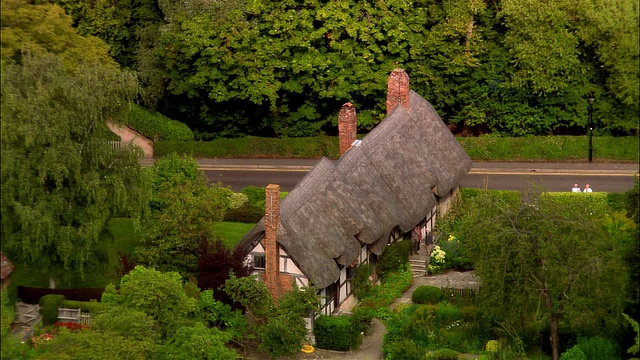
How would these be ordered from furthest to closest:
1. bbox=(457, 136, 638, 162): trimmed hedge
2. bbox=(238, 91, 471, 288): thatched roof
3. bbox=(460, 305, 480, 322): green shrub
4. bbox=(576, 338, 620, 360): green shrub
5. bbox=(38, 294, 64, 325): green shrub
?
bbox=(457, 136, 638, 162): trimmed hedge → bbox=(460, 305, 480, 322): green shrub → bbox=(238, 91, 471, 288): thatched roof → bbox=(38, 294, 64, 325): green shrub → bbox=(576, 338, 620, 360): green shrub

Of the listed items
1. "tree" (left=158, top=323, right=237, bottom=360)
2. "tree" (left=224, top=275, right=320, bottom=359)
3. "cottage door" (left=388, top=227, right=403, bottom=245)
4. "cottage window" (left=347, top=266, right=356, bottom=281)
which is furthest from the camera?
"cottage door" (left=388, top=227, right=403, bottom=245)

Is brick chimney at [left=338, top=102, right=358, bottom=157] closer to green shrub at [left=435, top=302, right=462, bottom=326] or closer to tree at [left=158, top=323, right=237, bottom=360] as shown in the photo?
green shrub at [left=435, top=302, right=462, bottom=326]

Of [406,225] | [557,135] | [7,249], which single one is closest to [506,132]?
[557,135]

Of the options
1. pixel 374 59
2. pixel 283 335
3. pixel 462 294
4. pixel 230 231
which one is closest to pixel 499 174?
pixel 374 59

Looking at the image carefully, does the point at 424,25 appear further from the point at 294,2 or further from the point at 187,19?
the point at 187,19

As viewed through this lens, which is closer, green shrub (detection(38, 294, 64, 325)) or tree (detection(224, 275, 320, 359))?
tree (detection(224, 275, 320, 359))

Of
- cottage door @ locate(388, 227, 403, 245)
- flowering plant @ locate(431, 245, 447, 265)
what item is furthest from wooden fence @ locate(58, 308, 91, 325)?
flowering plant @ locate(431, 245, 447, 265)
